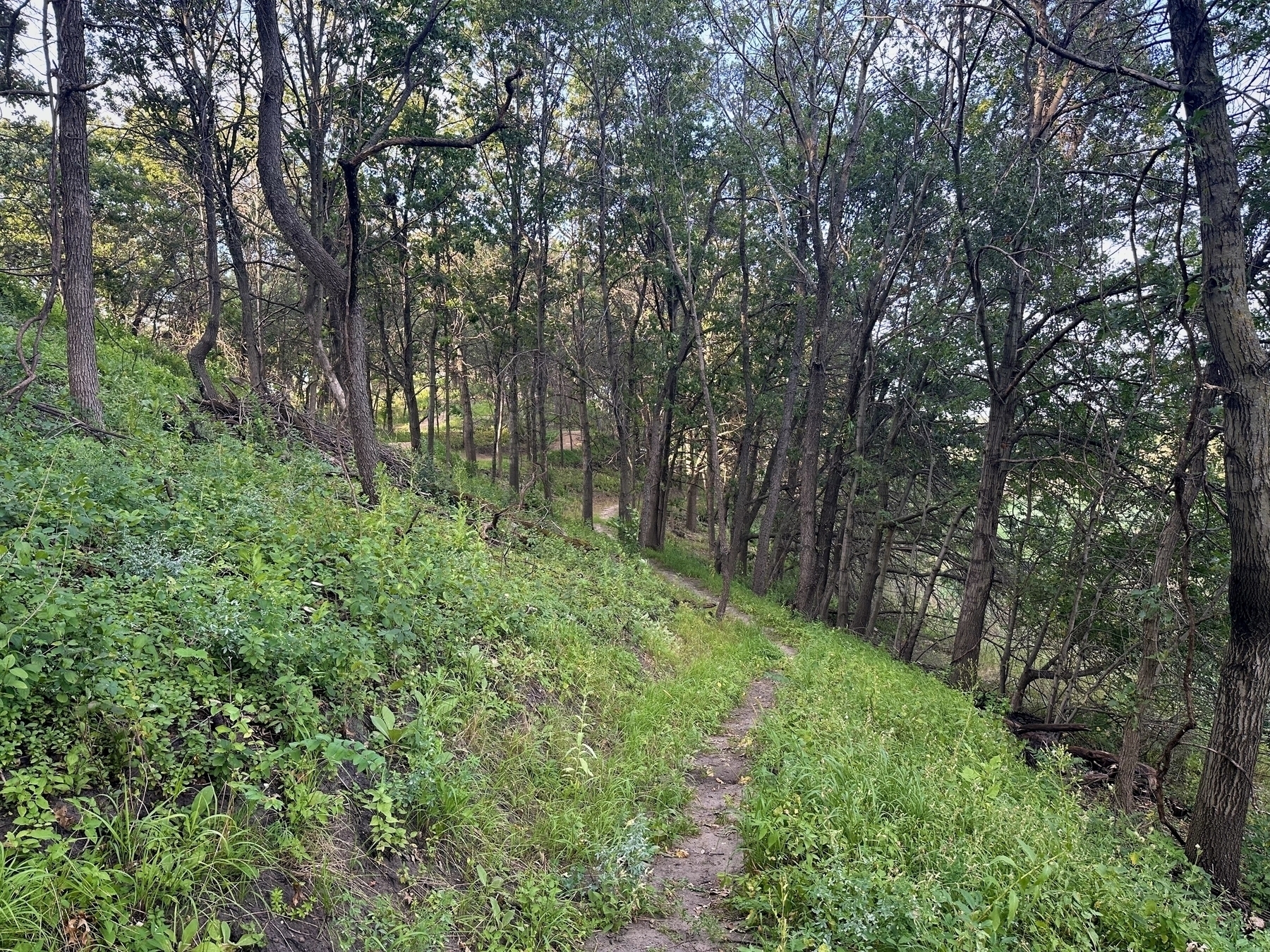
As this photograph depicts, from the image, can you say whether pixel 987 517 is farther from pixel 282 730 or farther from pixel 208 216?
pixel 208 216

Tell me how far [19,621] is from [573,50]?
16554mm

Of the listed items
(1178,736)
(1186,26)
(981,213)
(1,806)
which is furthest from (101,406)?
(981,213)

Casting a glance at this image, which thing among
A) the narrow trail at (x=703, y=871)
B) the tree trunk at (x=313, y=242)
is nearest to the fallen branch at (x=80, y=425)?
the tree trunk at (x=313, y=242)

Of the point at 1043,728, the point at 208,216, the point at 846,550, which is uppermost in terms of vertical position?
the point at 208,216

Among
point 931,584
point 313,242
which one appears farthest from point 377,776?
point 931,584

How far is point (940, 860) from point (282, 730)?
3.55 metres

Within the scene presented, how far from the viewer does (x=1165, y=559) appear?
6.10 m

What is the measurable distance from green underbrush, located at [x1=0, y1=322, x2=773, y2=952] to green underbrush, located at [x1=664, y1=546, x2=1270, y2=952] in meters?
0.80

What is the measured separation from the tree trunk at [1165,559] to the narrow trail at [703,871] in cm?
375

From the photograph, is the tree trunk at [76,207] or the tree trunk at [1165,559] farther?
the tree trunk at [76,207]

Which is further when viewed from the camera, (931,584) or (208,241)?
(931,584)

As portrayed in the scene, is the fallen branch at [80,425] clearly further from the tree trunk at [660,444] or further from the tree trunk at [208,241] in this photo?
the tree trunk at [660,444]

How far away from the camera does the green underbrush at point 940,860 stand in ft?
9.42

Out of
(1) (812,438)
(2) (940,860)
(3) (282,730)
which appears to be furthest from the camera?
(1) (812,438)
